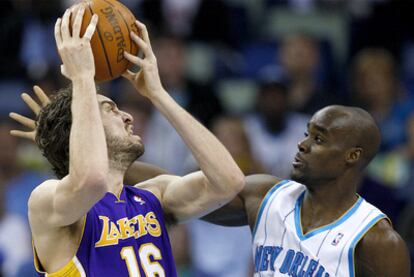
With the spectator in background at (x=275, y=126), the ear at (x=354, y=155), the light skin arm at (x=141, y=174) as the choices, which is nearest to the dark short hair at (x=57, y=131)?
the light skin arm at (x=141, y=174)

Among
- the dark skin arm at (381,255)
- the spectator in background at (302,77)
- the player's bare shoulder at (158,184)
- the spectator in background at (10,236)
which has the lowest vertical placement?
the spectator in background at (10,236)

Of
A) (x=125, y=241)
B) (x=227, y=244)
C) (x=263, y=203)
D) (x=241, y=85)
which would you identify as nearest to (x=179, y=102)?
(x=241, y=85)

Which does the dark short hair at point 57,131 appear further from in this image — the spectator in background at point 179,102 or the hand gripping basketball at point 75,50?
the spectator in background at point 179,102

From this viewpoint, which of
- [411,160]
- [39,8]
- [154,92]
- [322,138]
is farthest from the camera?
[39,8]

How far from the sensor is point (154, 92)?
480cm

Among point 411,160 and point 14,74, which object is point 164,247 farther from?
point 14,74

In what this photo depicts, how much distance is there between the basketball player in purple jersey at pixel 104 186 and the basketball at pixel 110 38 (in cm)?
6

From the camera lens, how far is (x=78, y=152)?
4273mm

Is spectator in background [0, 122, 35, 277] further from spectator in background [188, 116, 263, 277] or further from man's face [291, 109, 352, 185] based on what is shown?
man's face [291, 109, 352, 185]

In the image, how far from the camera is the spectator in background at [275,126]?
9008 millimetres

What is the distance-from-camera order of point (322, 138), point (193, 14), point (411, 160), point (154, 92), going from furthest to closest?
1. point (193, 14)
2. point (411, 160)
3. point (322, 138)
4. point (154, 92)

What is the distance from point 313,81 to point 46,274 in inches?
226

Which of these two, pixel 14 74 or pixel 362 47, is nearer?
pixel 14 74

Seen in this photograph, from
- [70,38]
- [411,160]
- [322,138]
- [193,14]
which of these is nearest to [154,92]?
[70,38]
